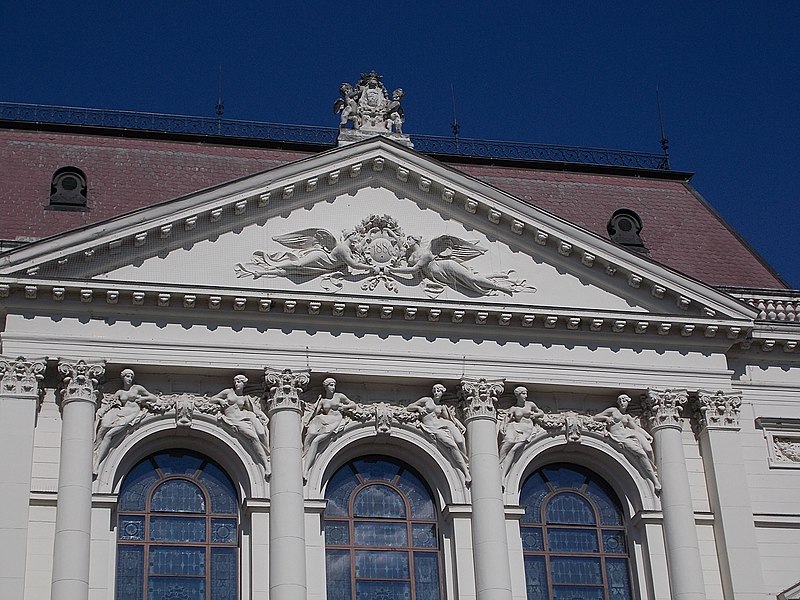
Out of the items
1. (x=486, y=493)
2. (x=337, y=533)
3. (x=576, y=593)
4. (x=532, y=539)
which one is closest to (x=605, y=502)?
(x=532, y=539)

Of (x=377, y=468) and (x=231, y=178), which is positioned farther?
(x=231, y=178)

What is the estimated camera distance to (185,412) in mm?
30297

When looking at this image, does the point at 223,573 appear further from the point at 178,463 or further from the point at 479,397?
the point at 479,397

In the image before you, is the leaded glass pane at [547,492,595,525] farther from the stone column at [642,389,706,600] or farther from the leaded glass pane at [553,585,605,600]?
the stone column at [642,389,706,600]

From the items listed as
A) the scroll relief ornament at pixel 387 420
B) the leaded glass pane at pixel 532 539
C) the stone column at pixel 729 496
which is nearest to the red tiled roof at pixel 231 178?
the stone column at pixel 729 496

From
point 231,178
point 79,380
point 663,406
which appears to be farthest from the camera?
point 231,178

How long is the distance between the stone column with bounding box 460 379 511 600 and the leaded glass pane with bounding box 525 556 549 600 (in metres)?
0.93

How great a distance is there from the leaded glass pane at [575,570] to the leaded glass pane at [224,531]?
19.8 ft

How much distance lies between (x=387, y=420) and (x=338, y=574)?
3.05 m

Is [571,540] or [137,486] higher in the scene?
[137,486]

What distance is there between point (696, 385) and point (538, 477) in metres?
3.65

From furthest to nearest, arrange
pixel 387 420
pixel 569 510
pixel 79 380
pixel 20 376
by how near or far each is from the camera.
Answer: pixel 569 510 → pixel 387 420 → pixel 79 380 → pixel 20 376

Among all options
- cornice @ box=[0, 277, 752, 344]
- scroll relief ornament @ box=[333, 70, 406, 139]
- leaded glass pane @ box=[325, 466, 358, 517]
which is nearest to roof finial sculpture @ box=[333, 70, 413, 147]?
scroll relief ornament @ box=[333, 70, 406, 139]

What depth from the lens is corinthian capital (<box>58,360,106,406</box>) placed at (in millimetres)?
29672
